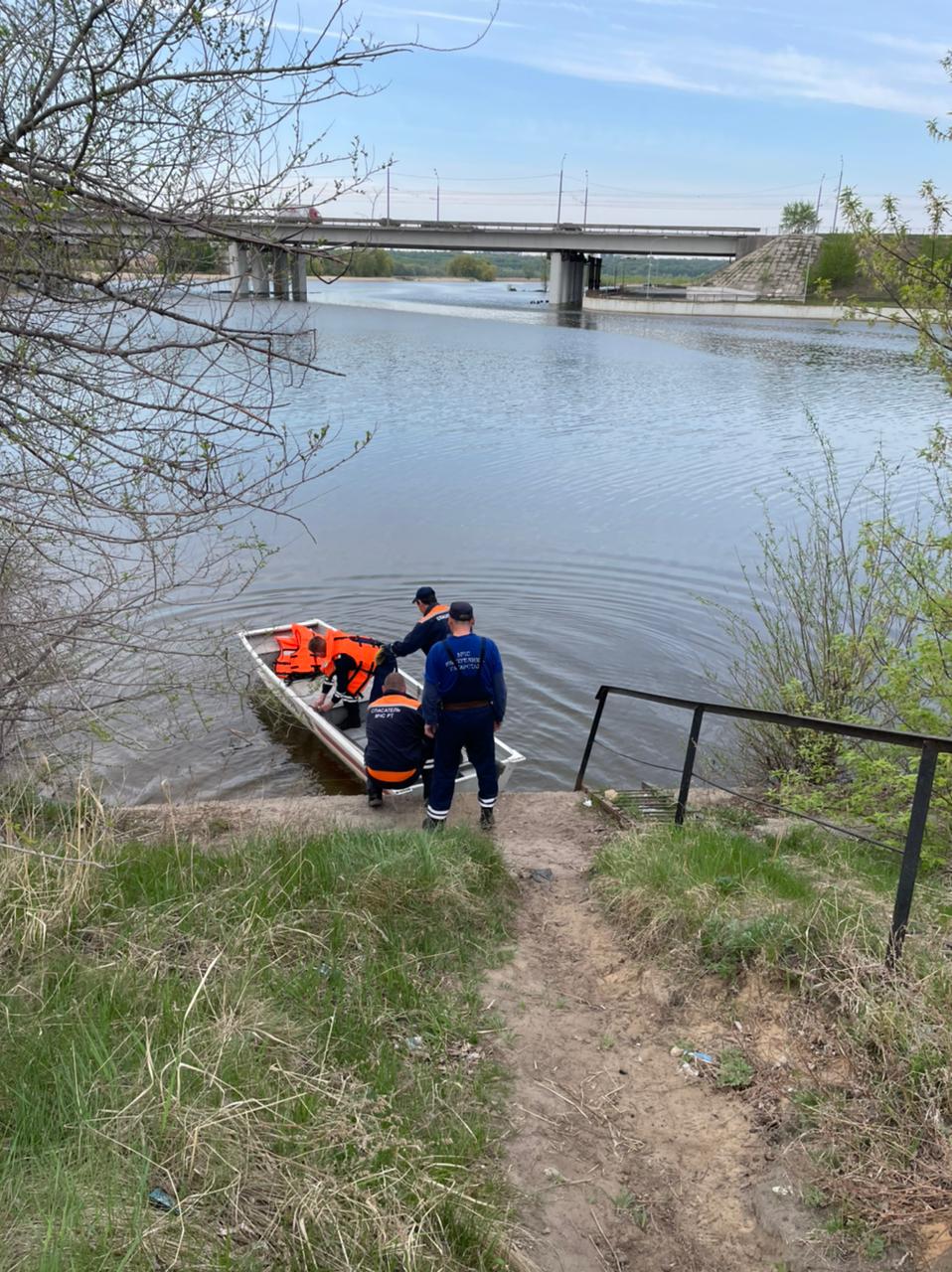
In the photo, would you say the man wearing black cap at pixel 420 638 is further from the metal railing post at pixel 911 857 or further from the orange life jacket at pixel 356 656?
the metal railing post at pixel 911 857

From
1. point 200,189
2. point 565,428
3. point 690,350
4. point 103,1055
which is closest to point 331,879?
point 103,1055

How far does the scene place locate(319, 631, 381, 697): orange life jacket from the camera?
10.3m

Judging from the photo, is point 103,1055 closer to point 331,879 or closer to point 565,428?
point 331,879

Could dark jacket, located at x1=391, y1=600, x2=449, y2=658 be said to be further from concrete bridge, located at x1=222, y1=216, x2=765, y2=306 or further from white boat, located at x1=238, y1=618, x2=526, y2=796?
concrete bridge, located at x1=222, y1=216, x2=765, y2=306

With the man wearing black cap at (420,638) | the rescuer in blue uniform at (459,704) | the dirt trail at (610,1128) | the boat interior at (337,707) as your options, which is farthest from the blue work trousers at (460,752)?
the dirt trail at (610,1128)

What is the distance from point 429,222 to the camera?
213ft

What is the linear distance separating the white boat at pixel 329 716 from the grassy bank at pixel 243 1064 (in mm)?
3730

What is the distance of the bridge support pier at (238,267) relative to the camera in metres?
4.49

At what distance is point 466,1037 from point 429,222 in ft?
227

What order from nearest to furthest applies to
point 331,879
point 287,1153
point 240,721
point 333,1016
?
1. point 287,1153
2. point 333,1016
3. point 331,879
4. point 240,721

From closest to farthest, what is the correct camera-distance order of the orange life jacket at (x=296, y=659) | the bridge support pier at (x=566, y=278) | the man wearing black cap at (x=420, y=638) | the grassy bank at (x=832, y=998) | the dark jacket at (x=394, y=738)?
the grassy bank at (x=832, y=998), the dark jacket at (x=394, y=738), the man wearing black cap at (x=420, y=638), the orange life jacket at (x=296, y=659), the bridge support pier at (x=566, y=278)

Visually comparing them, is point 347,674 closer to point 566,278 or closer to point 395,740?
point 395,740

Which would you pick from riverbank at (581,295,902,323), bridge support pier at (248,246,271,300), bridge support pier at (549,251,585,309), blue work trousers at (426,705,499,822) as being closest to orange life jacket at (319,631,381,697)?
blue work trousers at (426,705,499,822)

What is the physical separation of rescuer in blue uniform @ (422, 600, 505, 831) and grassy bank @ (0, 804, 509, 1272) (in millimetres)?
2042
